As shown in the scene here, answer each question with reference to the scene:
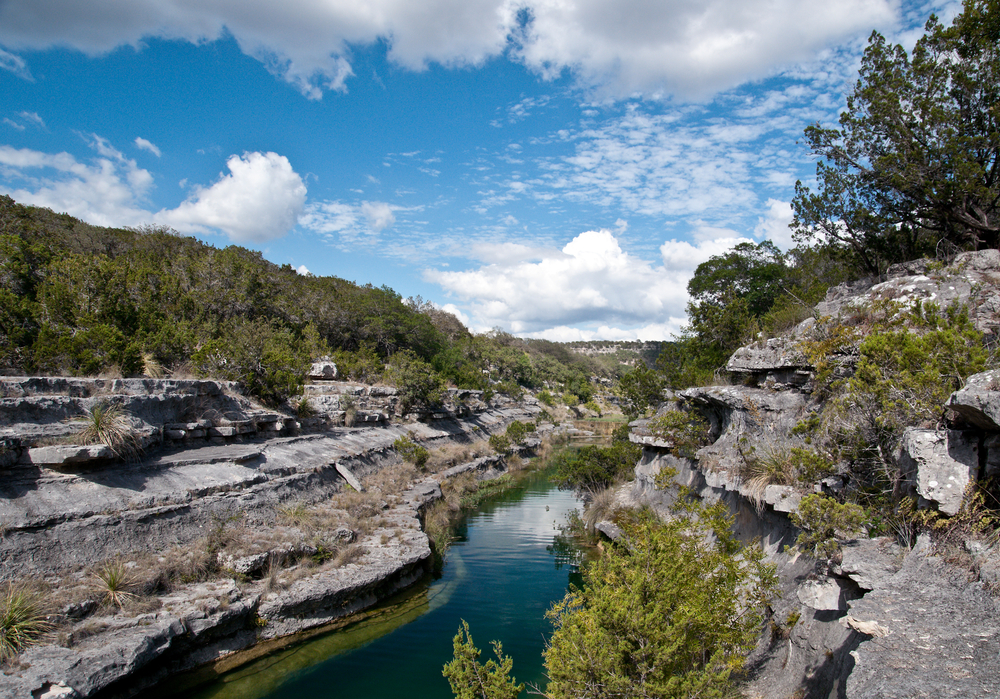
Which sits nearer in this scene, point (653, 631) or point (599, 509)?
point (653, 631)

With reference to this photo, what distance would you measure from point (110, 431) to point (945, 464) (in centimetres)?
1727

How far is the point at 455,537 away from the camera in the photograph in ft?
70.2

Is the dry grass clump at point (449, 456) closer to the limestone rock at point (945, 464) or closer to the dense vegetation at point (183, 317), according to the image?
the dense vegetation at point (183, 317)

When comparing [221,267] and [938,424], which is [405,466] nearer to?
[221,267]

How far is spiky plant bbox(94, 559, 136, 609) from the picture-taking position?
10.3 m

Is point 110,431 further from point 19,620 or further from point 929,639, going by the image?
point 929,639

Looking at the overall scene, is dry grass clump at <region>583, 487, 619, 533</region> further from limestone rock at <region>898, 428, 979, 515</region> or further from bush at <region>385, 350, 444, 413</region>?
bush at <region>385, 350, 444, 413</region>

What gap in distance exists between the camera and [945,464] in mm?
5484

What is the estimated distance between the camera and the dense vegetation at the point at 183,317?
55.7ft

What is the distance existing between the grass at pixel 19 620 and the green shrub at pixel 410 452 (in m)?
19.0

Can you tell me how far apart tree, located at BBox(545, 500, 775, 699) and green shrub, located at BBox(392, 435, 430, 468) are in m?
21.9

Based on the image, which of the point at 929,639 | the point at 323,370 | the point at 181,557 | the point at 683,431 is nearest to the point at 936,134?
the point at 683,431

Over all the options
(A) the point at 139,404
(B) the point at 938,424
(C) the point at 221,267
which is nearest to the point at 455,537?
(A) the point at 139,404

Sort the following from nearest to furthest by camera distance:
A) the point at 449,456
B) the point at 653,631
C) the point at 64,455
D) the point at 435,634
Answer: the point at 653,631 < the point at 64,455 < the point at 435,634 < the point at 449,456
